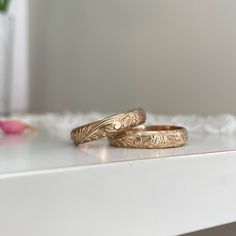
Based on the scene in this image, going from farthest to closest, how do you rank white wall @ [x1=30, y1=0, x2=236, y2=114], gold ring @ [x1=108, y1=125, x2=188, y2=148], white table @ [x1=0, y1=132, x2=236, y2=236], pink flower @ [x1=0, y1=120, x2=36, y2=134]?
white wall @ [x1=30, y1=0, x2=236, y2=114] → pink flower @ [x1=0, y1=120, x2=36, y2=134] → gold ring @ [x1=108, y1=125, x2=188, y2=148] → white table @ [x1=0, y1=132, x2=236, y2=236]

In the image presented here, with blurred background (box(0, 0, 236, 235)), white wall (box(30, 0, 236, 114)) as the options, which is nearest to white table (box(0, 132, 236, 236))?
blurred background (box(0, 0, 236, 235))

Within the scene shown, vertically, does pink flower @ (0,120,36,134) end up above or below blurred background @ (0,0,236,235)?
below

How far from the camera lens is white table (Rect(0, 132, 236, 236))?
0.70 feet

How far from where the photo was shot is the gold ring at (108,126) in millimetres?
346

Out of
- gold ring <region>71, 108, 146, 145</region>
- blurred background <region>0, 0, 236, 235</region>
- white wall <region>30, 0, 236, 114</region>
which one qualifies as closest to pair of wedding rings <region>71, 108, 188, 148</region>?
gold ring <region>71, 108, 146, 145</region>

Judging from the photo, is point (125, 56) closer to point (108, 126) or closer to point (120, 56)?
point (120, 56)

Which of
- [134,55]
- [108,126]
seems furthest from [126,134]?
[134,55]

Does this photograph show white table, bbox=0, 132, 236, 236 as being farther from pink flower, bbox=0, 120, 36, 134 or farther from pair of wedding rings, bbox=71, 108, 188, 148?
pink flower, bbox=0, 120, 36, 134

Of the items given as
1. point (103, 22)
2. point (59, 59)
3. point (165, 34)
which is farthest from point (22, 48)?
point (165, 34)

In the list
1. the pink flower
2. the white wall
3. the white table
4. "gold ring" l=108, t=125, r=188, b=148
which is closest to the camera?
the white table

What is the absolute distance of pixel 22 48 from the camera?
1.16m

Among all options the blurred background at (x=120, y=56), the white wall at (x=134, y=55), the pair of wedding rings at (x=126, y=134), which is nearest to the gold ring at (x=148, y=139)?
the pair of wedding rings at (x=126, y=134)

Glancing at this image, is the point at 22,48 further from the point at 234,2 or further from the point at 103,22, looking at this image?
the point at 234,2

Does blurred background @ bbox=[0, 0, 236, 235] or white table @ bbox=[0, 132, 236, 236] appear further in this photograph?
blurred background @ bbox=[0, 0, 236, 235]
